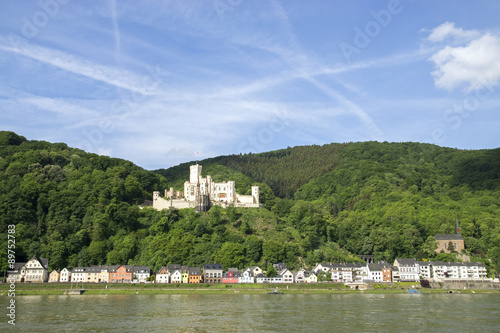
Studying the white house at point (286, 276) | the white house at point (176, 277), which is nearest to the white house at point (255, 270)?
the white house at point (286, 276)

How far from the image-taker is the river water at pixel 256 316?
34188mm

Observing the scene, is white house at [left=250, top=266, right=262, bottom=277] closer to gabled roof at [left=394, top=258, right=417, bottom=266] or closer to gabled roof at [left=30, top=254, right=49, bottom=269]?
gabled roof at [left=394, top=258, right=417, bottom=266]

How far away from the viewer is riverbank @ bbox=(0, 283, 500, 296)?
65.3 metres

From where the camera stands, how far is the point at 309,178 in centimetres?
15625

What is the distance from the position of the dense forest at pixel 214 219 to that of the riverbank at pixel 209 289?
8.68 metres

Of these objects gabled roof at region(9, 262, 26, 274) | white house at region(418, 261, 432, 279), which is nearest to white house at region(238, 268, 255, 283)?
white house at region(418, 261, 432, 279)

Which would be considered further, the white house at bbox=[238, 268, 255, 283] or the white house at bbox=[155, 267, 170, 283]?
the white house at bbox=[238, 268, 255, 283]

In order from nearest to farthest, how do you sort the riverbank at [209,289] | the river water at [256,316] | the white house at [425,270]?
1. the river water at [256,316]
2. the riverbank at [209,289]
3. the white house at [425,270]

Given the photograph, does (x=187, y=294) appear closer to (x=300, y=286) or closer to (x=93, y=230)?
(x=300, y=286)

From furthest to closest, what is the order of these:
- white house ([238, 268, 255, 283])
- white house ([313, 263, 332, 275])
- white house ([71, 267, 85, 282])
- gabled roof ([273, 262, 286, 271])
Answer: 1. gabled roof ([273, 262, 286, 271])
2. white house ([313, 263, 332, 275])
3. white house ([71, 267, 85, 282])
4. white house ([238, 268, 255, 283])

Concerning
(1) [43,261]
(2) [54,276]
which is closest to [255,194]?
(2) [54,276]

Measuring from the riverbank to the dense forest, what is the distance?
8685 mm

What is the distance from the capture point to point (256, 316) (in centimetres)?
3978

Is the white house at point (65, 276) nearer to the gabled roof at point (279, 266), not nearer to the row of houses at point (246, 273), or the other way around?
the row of houses at point (246, 273)
